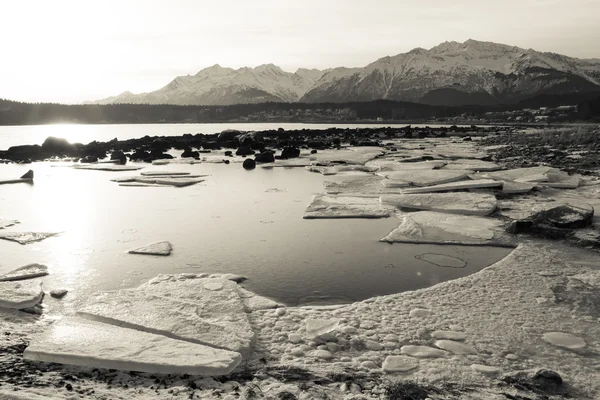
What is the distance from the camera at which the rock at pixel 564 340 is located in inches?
158

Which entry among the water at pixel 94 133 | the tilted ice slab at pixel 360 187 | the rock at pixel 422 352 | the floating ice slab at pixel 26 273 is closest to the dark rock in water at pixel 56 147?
the water at pixel 94 133

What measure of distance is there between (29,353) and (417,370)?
3409 mm

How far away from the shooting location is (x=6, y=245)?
7.73 meters

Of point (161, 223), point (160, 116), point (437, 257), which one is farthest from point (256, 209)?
point (160, 116)

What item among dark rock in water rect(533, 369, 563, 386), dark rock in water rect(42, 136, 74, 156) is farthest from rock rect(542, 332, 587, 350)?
dark rock in water rect(42, 136, 74, 156)

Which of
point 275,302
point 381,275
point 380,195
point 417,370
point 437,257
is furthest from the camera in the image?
point 380,195

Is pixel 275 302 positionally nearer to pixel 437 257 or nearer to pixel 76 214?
pixel 437 257

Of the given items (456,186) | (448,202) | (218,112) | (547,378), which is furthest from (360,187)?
(218,112)

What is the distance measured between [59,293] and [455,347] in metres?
4.75

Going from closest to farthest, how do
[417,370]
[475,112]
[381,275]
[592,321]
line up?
[417,370]
[592,321]
[381,275]
[475,112]

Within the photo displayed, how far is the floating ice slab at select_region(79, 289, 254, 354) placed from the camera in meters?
4.07

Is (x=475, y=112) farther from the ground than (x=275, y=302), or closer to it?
farther from the ground

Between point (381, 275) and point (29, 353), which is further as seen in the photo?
point (381, 275)

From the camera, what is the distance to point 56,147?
33.4 meters
